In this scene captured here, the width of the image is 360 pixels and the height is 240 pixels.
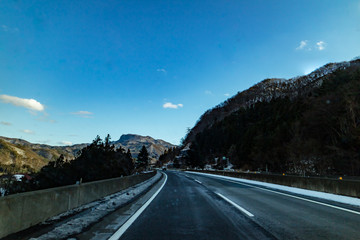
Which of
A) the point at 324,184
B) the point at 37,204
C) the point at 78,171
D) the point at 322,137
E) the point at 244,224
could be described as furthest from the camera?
the point at 78,171

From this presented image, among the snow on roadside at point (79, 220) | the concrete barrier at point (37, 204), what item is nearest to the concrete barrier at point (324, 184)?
the snow on roadside at point (79, 220)

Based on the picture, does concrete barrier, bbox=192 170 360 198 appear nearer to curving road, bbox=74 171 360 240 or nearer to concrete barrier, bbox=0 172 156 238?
curving road, bbox=74 171 360 240

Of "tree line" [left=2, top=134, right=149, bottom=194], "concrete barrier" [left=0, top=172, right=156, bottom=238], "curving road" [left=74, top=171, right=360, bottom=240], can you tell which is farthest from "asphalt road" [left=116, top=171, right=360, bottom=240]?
"tree line" [left=2, top=134, right=149, bottom=194]

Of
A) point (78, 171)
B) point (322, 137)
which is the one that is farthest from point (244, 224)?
point (78, 171)

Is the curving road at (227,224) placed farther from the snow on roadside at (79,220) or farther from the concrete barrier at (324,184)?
the concrete barrier at (324,184)

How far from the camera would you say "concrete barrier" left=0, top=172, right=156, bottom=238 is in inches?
167

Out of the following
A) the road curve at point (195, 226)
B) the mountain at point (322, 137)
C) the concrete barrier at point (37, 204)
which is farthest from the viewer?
the mountain at point (322, 137)

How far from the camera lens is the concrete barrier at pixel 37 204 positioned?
4.24 m

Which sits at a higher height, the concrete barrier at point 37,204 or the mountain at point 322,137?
the mountain at point 322,137

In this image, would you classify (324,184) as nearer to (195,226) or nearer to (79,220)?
(195,226)

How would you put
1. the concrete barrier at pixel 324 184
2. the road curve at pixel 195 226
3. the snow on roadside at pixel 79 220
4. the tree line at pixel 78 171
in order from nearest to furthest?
the snow on roadside at pixel 79 220 < the road curve at pixel 195 226 < the concrete barrier at pixel 324 184 < the tree line at pixel 78 171

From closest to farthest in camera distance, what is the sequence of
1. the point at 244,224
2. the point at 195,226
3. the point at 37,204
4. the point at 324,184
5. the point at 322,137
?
the point at 37,204 < the point at 195,226 < the point at 244,224 < the point at 324,184 < the point at 322,137

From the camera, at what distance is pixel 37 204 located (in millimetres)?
5211

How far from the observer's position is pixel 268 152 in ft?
240
